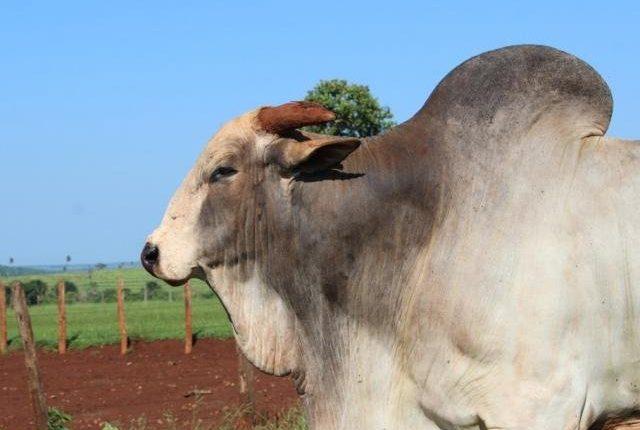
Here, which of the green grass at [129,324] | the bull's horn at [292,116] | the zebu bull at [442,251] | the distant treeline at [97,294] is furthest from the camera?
the distant treeline at [97,294]

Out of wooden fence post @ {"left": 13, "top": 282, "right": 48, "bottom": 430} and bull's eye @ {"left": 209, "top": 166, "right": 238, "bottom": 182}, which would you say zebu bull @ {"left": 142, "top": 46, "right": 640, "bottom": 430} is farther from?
wooden fence post @ {"left": 13, "top": 282, "right": 48, "bottom": 430}

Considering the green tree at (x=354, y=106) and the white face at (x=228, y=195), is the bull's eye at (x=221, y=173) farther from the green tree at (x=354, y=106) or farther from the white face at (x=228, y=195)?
the green tree at (x=354, y=106)

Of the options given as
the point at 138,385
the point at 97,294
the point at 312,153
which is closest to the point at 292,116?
the point at 312,153

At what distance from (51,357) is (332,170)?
18406mm

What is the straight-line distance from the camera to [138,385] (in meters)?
17.4

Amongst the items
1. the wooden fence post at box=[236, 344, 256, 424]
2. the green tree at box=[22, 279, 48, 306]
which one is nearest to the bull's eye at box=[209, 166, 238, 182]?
the wooden fence post at box=[236, 344, 256, 424]

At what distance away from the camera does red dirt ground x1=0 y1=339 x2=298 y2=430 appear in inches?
536

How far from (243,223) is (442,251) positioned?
29.1 inches

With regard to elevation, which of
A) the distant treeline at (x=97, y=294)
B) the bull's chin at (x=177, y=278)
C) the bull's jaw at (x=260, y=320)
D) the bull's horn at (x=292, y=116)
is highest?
the bull's horn at (x=292, y=116)

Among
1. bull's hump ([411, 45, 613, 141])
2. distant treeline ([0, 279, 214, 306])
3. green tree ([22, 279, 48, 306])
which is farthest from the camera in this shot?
green tree ([22, 279, 48, 306])

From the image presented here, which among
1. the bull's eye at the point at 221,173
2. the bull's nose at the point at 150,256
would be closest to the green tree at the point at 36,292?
the bull's nose at the point at 150,256

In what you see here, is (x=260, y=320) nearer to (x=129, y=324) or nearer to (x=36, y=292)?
(x=129, y=324)

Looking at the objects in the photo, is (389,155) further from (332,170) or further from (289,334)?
(289,334)

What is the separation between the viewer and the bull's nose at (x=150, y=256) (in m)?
4.14
